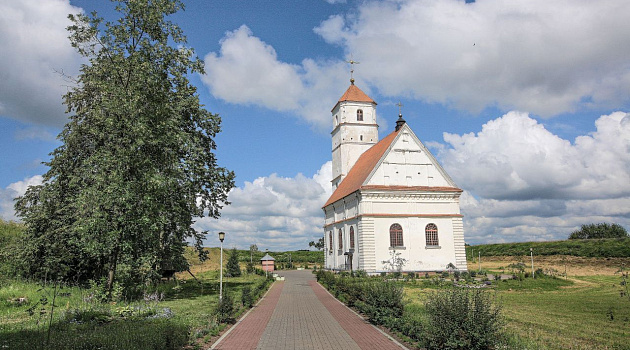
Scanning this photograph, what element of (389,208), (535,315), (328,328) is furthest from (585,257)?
(328,328)

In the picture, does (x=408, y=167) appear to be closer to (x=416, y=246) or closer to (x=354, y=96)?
(x=416, y=246)

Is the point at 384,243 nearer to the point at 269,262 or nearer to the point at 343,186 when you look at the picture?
the point at 343,186

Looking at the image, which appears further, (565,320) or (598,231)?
(598,231)

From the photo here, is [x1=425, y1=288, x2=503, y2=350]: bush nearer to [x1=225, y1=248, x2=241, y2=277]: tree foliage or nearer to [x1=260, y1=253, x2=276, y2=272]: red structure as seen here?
[x1=225, y1=248, x2=241, y2=277]: tree foliage

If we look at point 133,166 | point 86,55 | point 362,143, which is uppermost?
point 362,143

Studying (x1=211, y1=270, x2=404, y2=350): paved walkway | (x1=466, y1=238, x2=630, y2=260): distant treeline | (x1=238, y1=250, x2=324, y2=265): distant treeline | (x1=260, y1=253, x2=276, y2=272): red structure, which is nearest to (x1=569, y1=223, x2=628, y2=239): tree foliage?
(x1=466, y1=238, x2=630, y2=260): distant treeline

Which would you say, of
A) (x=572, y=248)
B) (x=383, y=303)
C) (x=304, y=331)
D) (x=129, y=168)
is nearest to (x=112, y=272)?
(x=129, y=168)

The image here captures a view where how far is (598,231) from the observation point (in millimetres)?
76125

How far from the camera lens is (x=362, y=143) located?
50.6m

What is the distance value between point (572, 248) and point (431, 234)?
2937 cm

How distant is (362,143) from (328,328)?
130 ft

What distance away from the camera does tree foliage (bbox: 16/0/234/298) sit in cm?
1781

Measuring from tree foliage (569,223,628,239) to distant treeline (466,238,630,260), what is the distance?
65.2ft

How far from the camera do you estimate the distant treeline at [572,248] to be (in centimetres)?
4534
